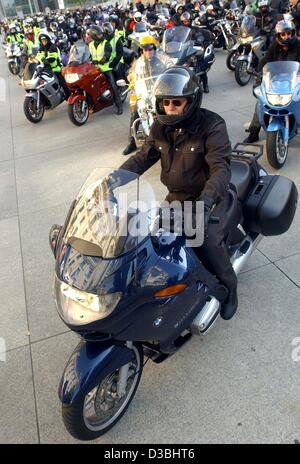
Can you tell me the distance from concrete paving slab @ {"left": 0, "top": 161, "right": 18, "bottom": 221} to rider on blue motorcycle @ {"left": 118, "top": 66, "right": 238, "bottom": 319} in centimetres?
305

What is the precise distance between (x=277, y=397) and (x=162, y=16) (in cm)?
1697

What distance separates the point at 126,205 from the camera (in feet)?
6.52

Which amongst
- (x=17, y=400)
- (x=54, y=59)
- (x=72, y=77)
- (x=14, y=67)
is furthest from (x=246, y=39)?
(x=14, y=67)

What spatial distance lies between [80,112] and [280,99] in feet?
16.1

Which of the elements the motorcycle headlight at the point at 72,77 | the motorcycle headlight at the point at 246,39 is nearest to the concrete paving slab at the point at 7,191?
the motorcycle headlight at the point at 72,77

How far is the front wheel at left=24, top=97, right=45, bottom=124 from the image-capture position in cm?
Result: 876

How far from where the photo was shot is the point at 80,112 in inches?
331

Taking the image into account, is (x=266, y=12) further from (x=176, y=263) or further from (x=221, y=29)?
(x=176, y=263)

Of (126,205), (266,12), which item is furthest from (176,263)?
(266,12)

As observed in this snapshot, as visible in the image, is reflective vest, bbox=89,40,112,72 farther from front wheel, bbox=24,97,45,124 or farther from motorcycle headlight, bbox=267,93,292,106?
motorcycle headlight, bbox=267,93,292,106

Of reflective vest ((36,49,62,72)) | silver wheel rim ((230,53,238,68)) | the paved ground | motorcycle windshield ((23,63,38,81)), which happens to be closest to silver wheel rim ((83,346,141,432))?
the paved ground

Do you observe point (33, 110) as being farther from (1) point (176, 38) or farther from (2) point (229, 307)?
(2) point (229, 307)

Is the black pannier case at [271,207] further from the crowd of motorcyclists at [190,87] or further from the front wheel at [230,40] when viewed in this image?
the front wheel at [230,40]

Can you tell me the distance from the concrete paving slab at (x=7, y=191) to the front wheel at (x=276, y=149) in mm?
3359
